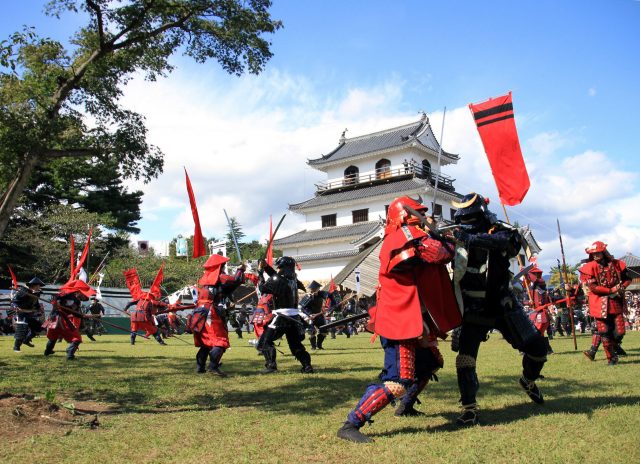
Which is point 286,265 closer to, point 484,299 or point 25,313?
point 484,299

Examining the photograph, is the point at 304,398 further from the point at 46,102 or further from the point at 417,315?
the point at 46,102

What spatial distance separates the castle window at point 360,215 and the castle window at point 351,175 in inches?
119

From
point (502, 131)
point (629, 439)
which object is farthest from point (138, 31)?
point (629, 439)

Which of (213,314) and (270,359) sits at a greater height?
(213,314)

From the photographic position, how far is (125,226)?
36.0m

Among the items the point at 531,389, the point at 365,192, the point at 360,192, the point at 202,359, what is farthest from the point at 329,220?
the point at 531,389

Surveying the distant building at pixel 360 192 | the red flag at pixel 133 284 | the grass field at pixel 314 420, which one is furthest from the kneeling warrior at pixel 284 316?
the distant building at pixel 360 192

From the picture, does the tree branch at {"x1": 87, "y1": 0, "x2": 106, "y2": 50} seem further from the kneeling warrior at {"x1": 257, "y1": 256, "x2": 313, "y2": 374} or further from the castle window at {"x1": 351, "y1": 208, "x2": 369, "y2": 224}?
the castle window at {"x1": 351, "y1": 208, "x2": 369, "y2": 224}

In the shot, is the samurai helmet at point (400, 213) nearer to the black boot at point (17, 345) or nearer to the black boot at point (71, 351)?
the black boot at point (71, 351)

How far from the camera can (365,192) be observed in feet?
140

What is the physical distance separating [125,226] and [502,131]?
106 ft

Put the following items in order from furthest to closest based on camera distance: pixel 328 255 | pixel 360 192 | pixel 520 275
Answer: pixel 360 192, pixel 328 255, pixel 520 275

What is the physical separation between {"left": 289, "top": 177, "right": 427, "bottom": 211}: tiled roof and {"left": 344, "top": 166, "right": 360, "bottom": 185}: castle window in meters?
0.92

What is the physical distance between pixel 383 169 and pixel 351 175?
319 cm
